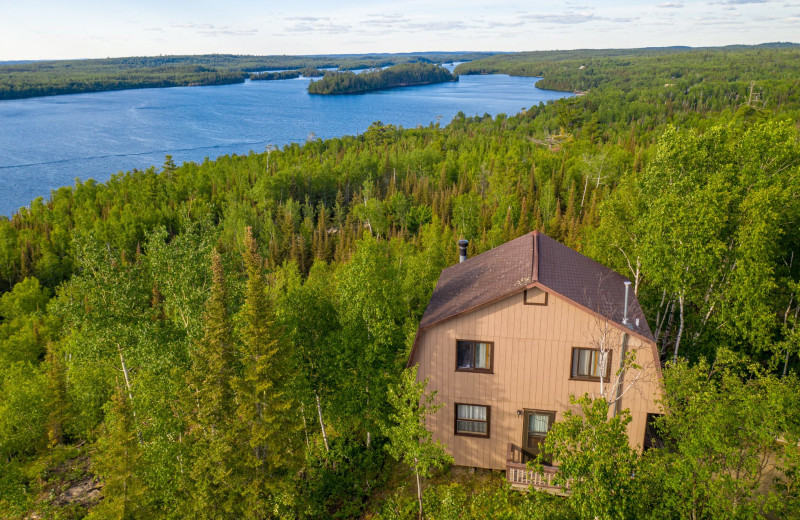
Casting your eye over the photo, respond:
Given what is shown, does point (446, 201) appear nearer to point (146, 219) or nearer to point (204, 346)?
point (146, 219)

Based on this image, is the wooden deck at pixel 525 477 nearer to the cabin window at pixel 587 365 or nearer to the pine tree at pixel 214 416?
the cabin window at pixel 587 365

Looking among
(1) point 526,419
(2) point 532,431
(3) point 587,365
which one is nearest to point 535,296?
(3) point 587,365

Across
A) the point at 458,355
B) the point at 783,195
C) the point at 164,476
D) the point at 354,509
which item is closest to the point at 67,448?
the point at 164,476

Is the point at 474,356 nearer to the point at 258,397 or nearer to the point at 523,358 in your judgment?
the point at 523,358

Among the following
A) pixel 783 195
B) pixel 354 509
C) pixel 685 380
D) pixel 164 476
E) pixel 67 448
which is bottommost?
pixel 67 448

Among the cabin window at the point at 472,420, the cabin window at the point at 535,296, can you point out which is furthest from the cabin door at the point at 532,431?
the cabin window at the point at 535,296
